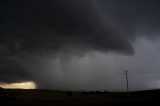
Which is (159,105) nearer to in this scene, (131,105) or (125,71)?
(131,105)

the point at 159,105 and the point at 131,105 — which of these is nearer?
the point at 159,105

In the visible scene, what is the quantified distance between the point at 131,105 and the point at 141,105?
8.02ft

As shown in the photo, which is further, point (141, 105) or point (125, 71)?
point (125, 71)

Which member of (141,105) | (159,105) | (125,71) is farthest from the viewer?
(125,71)

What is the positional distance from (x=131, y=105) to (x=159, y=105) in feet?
23.0

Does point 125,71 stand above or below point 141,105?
above

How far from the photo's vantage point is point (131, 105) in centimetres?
5069

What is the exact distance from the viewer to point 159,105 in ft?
152

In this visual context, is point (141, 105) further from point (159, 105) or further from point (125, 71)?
point (125, 71)

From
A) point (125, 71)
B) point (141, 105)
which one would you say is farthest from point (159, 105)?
point (125, 71)

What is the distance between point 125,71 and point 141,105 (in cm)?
6170

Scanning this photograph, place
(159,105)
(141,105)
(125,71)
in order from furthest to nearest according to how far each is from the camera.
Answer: (125,71), (141,105), (159,105)

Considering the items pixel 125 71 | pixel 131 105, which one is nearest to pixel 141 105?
pixel 131 105

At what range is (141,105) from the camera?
4978 centimetres
